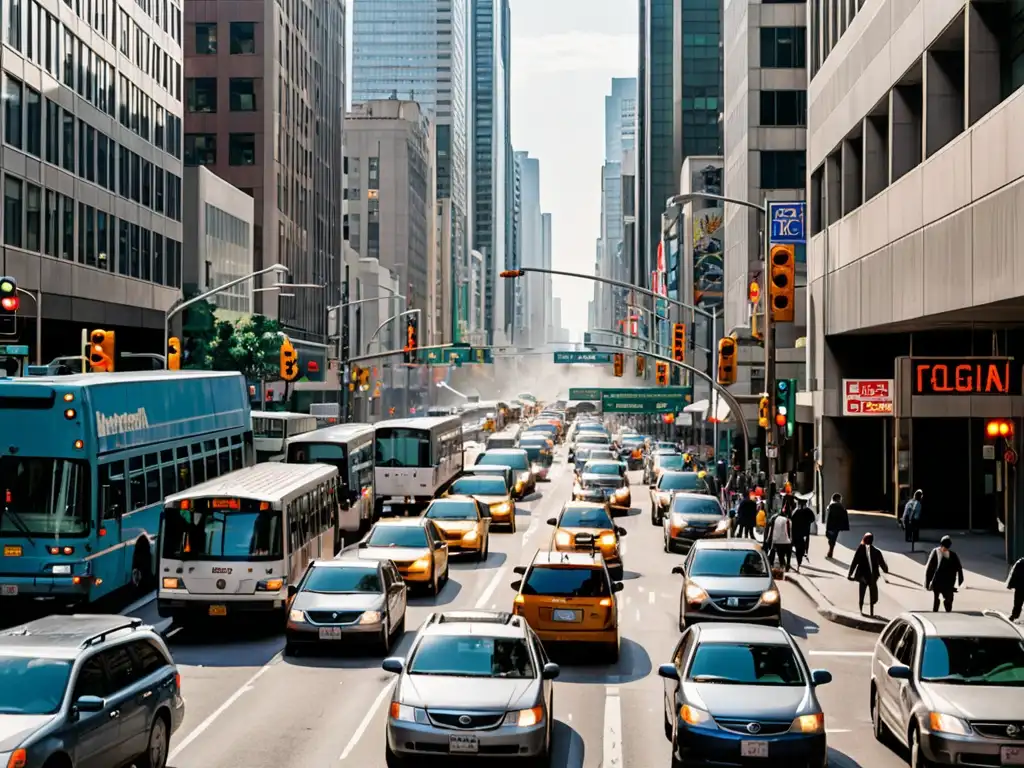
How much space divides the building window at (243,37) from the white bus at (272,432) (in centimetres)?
6222

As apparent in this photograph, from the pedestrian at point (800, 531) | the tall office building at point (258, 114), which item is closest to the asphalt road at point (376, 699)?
the pedestrian at point (800, 531)

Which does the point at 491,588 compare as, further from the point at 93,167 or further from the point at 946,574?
the point at 93,167

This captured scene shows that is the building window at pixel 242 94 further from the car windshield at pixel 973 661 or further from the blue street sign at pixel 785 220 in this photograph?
the car windshield at pixel 973 661

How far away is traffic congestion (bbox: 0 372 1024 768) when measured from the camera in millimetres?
13578

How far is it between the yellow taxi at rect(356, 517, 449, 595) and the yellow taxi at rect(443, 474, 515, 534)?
13557mm

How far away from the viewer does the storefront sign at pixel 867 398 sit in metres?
40.8

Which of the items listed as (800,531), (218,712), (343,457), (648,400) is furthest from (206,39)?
(218,712)

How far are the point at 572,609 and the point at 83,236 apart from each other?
43029 millimetres

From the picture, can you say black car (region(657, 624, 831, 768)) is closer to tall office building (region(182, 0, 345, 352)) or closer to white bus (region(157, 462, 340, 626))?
white bus (region(157, 462, 340, 626))

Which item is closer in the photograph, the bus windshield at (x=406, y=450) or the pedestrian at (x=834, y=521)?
the pedestrian at (x=834, y=521)

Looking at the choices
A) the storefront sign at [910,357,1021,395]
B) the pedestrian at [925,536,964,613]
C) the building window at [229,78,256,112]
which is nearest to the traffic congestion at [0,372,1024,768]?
the pedestrian at [925,536,964,613]

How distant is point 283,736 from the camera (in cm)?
1597

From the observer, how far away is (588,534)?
103 ft

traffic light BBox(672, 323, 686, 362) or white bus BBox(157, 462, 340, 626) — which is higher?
traffic light BBox(672, 323, 686, 362)
